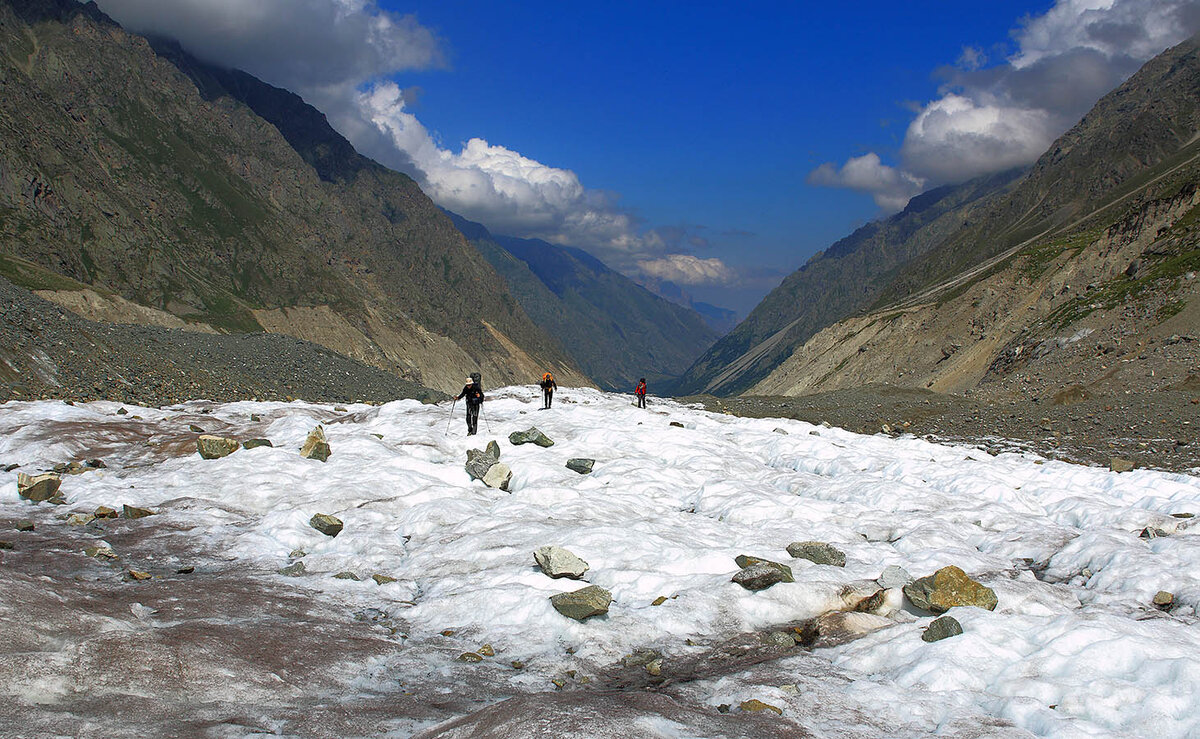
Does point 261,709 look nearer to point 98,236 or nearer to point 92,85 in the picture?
A: point 98,236

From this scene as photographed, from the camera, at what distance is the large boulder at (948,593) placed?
39.5 ft

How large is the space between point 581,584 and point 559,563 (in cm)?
60

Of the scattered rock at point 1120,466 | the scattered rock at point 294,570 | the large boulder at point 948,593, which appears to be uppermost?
the scattered rock at point 1120,466

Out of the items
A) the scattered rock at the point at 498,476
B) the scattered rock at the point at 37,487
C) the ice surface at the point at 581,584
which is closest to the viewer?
the ice surface at the point at 581,584

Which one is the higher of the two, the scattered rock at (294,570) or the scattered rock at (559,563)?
the scattered rock at (559,563)

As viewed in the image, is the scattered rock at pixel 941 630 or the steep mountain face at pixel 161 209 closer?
the scattered rock at pixel 941 630

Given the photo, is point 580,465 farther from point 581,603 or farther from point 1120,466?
point 1120,466

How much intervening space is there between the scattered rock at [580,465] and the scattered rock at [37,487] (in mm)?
13713

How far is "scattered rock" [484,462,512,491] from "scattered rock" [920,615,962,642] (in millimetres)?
13004

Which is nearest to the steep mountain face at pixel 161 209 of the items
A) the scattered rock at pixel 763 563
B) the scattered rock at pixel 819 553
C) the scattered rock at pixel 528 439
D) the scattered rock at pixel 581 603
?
the scattered rock at pixel 528 439

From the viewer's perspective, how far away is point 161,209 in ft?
457

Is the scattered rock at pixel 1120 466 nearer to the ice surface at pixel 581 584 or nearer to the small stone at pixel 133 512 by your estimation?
the ice surface at pixel 581 584

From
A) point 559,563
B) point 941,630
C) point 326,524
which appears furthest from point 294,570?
point 941,630

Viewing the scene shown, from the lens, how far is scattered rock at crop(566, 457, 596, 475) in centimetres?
2208
